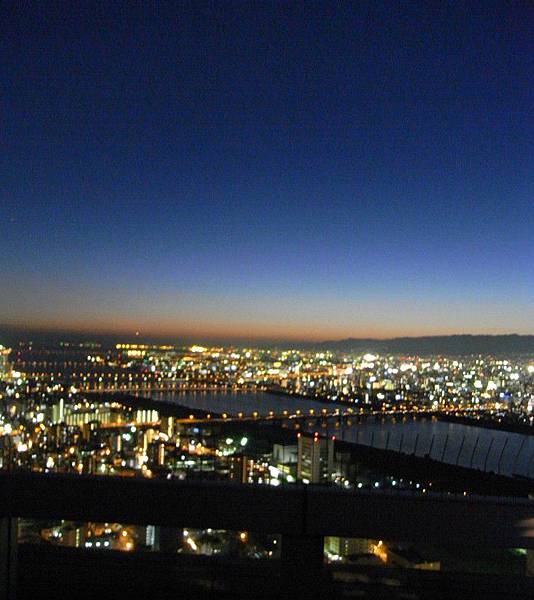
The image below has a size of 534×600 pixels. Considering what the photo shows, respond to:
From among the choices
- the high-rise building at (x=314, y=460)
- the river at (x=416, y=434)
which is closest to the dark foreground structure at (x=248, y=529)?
the high-rise building at (x=314, y=460)

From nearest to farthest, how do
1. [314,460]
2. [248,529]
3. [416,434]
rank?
[248,529] < [314,460] < [416,434]

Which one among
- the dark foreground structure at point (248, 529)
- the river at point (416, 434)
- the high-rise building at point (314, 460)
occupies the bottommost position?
the river at point (416, 434)

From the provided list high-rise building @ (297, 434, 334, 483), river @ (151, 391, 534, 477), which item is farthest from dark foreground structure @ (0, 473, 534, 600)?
river @ (151, 391, 534, 477)

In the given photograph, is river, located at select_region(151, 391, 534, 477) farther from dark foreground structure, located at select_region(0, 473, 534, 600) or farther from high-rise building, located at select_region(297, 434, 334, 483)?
dark foreground structure, located at select_region(0, 473, 534, 600)

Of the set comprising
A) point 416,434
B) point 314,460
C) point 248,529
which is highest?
point 248,529

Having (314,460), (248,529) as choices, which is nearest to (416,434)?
(314,460)

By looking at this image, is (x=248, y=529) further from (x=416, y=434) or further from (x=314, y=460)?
(x=416, y=434)

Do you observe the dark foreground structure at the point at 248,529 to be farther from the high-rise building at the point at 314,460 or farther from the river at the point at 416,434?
the river at the point at 416,434

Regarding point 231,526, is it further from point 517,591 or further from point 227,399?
point 227,399

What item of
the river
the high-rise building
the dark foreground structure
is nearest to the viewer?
the dark foreground structure
